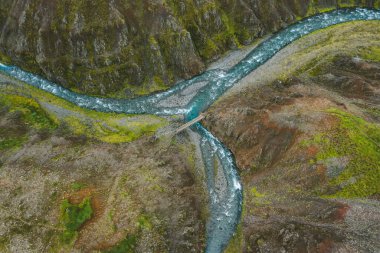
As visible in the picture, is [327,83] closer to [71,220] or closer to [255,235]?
[255,235]

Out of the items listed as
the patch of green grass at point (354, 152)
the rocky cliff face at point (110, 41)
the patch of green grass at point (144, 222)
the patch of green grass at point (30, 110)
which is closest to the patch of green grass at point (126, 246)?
the patch of green grass at point (144, 222)

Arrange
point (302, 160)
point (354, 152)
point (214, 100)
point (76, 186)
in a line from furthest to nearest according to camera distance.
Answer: point (214, 100)
point (76, 186)
point (302, 160)
point (354, 152)

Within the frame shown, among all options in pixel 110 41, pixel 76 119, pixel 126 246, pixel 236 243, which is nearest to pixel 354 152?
pixel 236 243

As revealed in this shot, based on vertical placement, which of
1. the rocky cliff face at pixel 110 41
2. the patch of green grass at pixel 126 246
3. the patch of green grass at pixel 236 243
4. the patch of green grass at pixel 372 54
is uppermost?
the rocky cliff face at pixel 110 41

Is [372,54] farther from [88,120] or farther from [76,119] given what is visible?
[76,119]

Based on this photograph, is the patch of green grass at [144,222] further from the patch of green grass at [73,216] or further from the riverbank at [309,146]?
the riverbank at [309,146]

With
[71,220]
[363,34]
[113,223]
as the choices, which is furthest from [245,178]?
[363,34]
